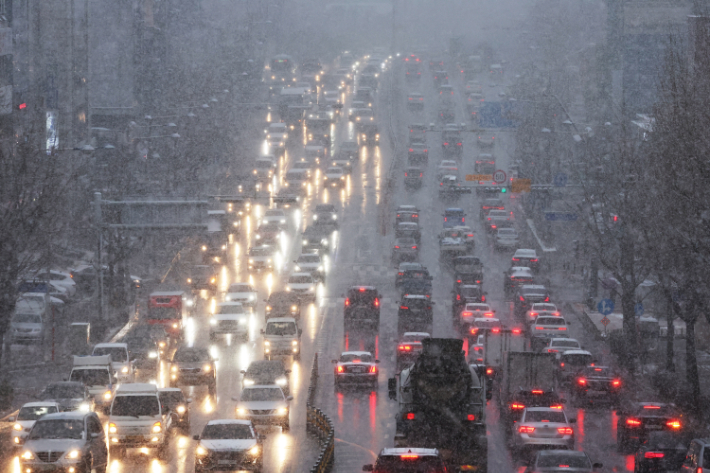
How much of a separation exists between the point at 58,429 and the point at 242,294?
2694 cm

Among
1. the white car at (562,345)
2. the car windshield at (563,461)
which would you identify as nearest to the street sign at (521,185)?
the white car at (562,345)

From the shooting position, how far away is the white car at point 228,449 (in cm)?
2291

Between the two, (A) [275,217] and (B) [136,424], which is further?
(A) [275,217]

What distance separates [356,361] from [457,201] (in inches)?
1711

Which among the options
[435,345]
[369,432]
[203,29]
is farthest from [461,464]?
[203,29]

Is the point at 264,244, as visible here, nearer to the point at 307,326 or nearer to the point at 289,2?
the point at 307,326

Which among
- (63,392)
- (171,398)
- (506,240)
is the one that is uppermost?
(506,240)

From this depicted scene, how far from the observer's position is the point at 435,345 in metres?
26.0

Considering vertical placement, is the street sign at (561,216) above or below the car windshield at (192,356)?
above

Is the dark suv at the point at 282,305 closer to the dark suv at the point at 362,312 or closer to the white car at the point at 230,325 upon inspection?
the white car at the point at 230,325

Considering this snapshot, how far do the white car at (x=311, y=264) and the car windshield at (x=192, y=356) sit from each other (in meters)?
20.2

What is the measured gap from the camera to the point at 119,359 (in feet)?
119

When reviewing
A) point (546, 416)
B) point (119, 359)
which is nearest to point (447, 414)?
point (546, 416)

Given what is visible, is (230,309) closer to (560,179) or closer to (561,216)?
(561,216)
